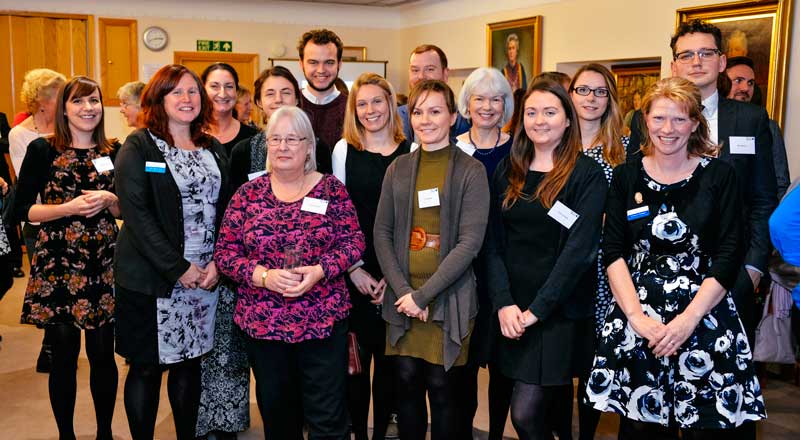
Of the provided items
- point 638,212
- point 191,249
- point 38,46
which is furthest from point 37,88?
point 38,46

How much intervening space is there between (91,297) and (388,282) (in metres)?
1.32

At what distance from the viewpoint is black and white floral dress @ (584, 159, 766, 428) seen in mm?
2182

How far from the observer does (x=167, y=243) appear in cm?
259

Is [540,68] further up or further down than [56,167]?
further up

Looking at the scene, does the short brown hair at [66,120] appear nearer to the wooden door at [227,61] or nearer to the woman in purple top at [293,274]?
the woman in purple top at [293,274]

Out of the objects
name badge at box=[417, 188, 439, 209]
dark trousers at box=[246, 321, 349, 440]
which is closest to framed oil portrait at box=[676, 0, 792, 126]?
name badge at box=[417, 188, 439, 209]

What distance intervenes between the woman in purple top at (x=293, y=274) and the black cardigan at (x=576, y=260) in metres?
0.62

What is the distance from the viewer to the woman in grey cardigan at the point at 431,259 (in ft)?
8.23

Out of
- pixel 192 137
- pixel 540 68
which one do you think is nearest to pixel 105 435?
pixel 192 137

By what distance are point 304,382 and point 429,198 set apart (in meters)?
0.85

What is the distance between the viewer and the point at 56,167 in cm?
291

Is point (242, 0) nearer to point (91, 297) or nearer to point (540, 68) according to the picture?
point (540, 68)

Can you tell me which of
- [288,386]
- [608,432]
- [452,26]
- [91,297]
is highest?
[452,26]

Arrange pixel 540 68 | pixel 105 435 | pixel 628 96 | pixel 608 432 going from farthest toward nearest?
1. pixel 540 68
2. pixel 628 96
3. pixel 608 432
4. pixel 105 435
